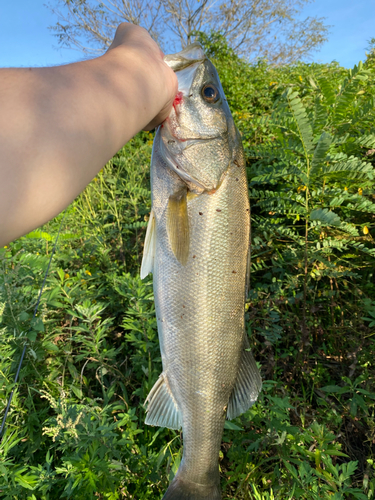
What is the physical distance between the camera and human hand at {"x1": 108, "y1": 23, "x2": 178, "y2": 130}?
118 centimetres

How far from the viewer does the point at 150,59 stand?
122 centimetres

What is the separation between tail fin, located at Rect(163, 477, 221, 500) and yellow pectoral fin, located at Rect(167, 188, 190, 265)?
1.00m

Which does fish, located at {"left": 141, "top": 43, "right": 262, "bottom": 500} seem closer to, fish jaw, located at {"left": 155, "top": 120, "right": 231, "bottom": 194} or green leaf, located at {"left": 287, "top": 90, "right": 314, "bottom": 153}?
fish jaw, located at {"left": 155, "top": 120, "right": 231, "bottom": 194}

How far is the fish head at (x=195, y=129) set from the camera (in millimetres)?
1526

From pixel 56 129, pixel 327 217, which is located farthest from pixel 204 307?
pixel 327 217

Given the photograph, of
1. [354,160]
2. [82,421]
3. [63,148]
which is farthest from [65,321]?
[354,160]

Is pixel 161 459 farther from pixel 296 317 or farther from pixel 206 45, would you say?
pixel 206 45

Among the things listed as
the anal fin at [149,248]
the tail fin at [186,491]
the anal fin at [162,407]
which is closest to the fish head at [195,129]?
the anal fin at [149,248]

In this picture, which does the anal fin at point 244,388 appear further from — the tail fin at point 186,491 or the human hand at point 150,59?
the human hand at point 150,59

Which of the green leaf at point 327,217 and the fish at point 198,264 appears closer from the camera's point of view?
the fish at point 198,264

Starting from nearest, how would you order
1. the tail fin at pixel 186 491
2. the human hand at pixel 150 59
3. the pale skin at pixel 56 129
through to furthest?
1. the pale skin at pixel 56 129
2. the human hand at pixel 150 59
3. the tail fin at pixel 186 491

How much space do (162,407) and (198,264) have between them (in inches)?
28.9

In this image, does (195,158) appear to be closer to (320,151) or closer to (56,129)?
(56,129)

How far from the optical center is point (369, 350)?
2.39 meters
